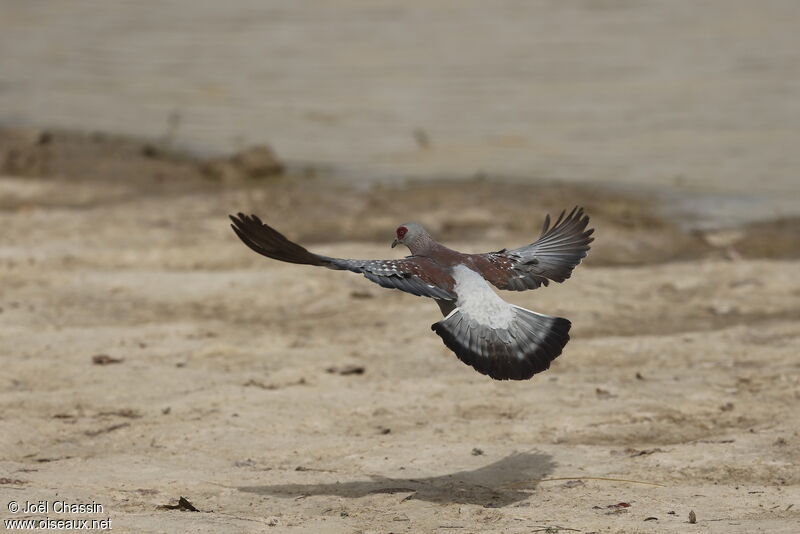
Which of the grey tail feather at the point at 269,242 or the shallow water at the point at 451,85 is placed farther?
the shallow water at the point at 451,85

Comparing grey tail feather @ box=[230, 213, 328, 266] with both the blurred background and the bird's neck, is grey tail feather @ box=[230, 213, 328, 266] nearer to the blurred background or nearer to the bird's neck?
the bird's neck

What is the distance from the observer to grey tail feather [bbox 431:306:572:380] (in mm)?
5762

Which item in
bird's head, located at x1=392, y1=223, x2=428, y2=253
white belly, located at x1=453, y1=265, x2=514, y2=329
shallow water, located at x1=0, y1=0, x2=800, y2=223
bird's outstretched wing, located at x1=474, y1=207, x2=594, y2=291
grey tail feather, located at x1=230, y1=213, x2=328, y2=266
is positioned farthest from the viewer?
shallow water, located at x1=0, y1=0, x2=800, y2=223

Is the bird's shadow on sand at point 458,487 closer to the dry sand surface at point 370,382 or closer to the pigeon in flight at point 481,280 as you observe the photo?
the dry sand surface at point 370,382

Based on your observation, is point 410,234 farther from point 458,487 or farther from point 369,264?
point 458,487

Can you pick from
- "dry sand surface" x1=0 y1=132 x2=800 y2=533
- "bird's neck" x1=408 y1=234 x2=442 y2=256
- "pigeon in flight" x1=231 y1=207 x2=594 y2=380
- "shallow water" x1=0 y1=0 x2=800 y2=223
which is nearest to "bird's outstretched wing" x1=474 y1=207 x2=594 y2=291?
"pigeon in flight" x1=231 y1=207 x2=594 y2=380

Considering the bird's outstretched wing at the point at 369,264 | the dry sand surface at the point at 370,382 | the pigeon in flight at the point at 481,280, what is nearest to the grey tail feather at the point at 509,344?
the pigeon in flight at the point at 481,280

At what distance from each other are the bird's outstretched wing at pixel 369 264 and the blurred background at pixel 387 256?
3.17 feet

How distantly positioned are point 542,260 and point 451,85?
9919mm

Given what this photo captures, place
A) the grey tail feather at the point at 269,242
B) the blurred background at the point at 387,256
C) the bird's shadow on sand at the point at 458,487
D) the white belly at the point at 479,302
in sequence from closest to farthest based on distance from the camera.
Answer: the grey tail feather at the point at 269,242, the white belly at the point at 479,302, the bird's shadow on sand at the point at 458,487, the blurred background at the point at 387,256

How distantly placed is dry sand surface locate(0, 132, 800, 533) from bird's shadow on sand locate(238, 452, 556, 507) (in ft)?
0.05

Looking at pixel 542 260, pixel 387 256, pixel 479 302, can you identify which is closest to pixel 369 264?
pixel 479 302

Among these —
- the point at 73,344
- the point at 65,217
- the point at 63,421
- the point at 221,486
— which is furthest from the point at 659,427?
the point at 65,217

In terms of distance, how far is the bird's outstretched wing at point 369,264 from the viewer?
5699 millimetres
